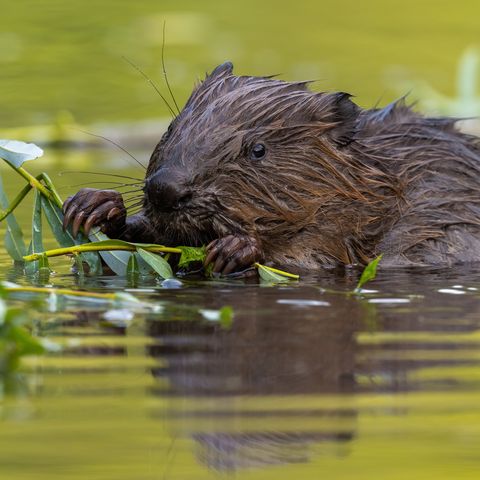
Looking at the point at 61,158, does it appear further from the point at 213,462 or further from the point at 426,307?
the point at 213,462

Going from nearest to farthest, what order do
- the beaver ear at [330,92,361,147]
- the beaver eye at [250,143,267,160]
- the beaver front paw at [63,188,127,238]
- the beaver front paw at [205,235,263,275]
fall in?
the beaver front paw at [205,235,263,275]
the beaver front paw at [63,188,127,238]
the beaver eye at [250,143,267,160]
the beaver ear at [330,92,361,147]

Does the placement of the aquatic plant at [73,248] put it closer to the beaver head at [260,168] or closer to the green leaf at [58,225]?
the green leaf at [58,225]

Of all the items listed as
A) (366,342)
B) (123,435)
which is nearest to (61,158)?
(366,342)

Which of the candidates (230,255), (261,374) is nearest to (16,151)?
(230,255)

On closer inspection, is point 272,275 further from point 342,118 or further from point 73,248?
point 342,118

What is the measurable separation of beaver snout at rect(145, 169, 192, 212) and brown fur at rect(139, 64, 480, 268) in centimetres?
2

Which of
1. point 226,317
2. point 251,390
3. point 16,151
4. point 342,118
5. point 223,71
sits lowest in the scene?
point 251,390

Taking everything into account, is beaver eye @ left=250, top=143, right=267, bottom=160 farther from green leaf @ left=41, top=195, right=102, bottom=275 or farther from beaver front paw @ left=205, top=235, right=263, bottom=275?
green leaf @ left=41, top=195, right=102, bottom=275

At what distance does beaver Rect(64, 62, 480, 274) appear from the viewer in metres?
5.01

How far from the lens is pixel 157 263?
4871mm

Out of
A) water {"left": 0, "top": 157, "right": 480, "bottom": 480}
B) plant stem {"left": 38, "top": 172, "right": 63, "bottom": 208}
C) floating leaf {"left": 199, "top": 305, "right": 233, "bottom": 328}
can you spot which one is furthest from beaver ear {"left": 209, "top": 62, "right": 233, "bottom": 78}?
floating leaf {"left": 199, "top": 305, "right": 233, "bottom": 328}

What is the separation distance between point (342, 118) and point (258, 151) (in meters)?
0.35

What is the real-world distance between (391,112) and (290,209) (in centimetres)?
88

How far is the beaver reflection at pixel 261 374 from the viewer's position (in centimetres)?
297
